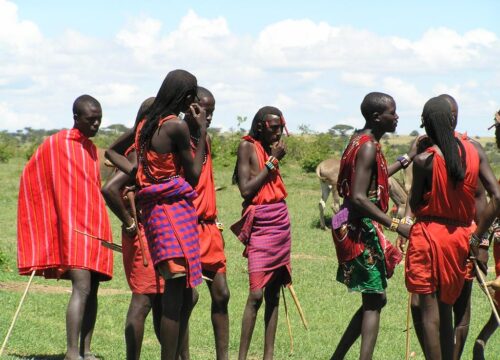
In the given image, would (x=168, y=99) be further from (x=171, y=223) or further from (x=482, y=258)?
(x=482, y=258)

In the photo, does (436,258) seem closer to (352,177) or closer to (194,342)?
(352,177)

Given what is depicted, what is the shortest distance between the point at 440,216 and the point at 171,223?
1628 mm

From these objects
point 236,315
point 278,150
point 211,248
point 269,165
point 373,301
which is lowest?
point 236,315

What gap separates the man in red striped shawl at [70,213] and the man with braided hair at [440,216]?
222 cm

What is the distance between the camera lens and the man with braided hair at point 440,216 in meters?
5.77

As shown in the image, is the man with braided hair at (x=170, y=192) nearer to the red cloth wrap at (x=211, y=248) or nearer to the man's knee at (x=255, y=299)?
the red cloth wrap at (x=211, y=248)

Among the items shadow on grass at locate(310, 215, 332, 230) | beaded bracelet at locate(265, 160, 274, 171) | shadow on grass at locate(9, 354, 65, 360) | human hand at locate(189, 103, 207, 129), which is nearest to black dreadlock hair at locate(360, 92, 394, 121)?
beaded bracelet at locate(265, 160, 274, 171)

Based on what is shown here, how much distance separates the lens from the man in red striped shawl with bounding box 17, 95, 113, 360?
6.72 metres

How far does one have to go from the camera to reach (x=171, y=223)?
550 cm

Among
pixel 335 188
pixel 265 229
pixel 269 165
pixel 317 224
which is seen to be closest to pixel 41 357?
pixel 265 229

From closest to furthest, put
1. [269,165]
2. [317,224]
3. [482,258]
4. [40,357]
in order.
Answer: [482,258], [269,165], [40,357], [317,224]

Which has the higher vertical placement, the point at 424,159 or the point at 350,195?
the point at 424,159

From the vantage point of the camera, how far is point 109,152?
6129 millimetres

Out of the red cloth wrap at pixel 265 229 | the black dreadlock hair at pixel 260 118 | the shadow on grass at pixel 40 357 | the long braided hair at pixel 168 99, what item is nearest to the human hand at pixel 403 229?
the red cloth wrap at pixel 265 229
